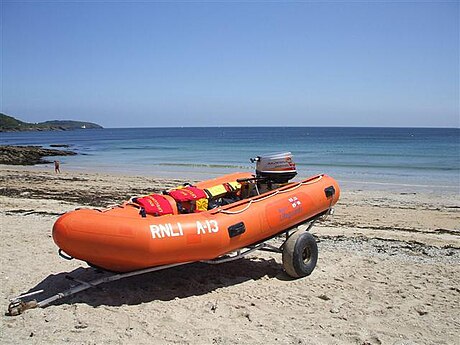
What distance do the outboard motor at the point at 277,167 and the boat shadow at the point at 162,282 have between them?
1.20 m

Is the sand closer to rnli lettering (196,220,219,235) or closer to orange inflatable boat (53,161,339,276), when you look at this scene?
orange inflatable boat (53,161,339,276)

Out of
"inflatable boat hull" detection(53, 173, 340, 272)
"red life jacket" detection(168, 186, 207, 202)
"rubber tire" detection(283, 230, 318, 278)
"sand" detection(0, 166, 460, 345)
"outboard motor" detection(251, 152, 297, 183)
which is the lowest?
"sand" detection(0, 166, 460, 345)

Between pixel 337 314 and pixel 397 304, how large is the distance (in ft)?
2.51

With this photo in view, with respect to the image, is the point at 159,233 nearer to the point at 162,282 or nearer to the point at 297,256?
the point at 162,282

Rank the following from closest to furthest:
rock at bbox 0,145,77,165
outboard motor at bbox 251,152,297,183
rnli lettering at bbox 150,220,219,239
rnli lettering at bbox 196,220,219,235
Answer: rnli lettering at bbox 150,220,219,239
rnli lettering at bbox 196,220,219,235
outboard motor at bbox 251,152,297,183
rock at bbox 0,145,77,165

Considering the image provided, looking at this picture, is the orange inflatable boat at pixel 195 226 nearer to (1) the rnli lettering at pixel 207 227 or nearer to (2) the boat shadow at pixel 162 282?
(1) the rnli lettering at pixel 207 227

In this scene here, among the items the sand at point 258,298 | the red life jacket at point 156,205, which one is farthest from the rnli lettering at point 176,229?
the sand at point 258,298

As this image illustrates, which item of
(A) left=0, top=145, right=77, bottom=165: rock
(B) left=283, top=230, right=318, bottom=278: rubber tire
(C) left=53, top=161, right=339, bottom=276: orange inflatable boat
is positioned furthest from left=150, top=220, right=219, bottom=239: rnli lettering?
(A) left=0, top=145, right=77, bottom=165: rock

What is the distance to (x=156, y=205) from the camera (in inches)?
206

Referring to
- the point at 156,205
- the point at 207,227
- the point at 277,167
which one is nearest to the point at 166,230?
the point at 207,227

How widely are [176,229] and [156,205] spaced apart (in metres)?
0.70

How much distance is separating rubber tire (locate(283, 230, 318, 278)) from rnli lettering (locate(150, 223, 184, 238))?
5.14 feet

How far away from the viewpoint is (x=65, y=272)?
5699 mm

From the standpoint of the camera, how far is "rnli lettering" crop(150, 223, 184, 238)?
4500mm
